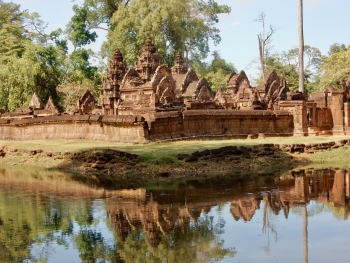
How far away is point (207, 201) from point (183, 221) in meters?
2.19

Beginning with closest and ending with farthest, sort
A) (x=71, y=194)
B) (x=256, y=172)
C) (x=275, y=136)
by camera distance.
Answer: (x=71, y=194)
(x=256, y=172)
(x=275, y=136)

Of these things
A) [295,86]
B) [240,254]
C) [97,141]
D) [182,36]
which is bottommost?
[240,254]

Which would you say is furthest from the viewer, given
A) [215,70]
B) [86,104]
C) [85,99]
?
[215,70]

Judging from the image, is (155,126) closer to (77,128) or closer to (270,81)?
(77,128)

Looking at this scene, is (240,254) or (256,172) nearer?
(240,254)

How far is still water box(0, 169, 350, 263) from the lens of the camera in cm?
1088

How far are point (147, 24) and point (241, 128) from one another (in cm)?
3420

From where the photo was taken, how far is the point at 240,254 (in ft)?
35.0

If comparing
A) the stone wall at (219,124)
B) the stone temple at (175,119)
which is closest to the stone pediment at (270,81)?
the stone temple at (175,119)

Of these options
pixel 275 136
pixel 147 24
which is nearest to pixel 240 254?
pixel 275 136

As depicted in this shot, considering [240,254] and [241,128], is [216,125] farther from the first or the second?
[240,254]

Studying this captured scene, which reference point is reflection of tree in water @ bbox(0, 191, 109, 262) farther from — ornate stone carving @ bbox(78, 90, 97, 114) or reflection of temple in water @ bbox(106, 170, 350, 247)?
ornate stone carving @ bbox(78, 90, 97, 114)

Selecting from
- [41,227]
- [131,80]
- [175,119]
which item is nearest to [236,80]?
[131,80]

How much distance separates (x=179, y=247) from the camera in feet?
36.7
